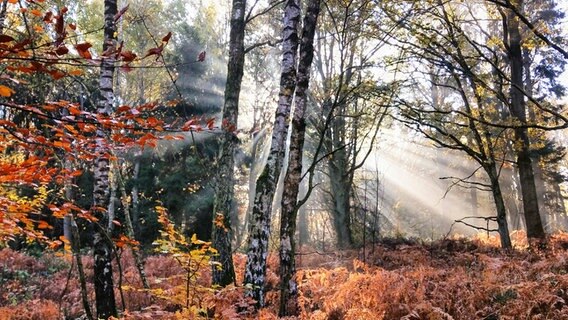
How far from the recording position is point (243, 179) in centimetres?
2403

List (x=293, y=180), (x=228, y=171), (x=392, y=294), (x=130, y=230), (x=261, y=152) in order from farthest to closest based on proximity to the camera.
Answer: (x=261, y=152), (x=130, y=230), (x=228, y=171), (x=392, y=294), (x=293, y=180)

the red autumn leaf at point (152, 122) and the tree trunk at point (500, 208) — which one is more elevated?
the red autumn leaf at point (152, 122)

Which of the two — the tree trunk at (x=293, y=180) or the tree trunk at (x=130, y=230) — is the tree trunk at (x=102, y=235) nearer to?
the tree trunk at (x=130, y=230)

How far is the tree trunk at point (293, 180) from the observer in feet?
15.5

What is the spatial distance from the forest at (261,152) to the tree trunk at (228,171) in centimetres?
3

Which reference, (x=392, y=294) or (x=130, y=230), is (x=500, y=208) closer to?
(x=392, y=294)

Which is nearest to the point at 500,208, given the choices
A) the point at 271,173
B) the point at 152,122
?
the point at 271,173

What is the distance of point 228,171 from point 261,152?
17863mm

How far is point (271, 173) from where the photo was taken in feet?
19.3

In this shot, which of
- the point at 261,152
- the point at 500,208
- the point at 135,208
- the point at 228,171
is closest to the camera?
the point at 228,171

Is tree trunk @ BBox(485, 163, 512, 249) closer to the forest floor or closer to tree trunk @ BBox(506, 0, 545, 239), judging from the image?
the forest floor

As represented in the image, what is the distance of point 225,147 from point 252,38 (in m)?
14.0

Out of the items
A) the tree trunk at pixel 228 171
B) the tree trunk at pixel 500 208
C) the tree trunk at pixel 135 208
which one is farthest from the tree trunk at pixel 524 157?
the tree trunk at pixel 135 208

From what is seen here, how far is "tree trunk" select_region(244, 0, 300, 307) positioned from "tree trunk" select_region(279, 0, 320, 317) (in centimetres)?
52
